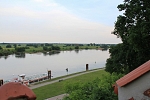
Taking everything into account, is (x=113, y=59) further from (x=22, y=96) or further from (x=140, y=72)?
(x=22, y=96)

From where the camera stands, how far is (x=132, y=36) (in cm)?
1260

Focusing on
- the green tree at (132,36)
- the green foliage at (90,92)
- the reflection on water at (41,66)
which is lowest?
the reflection on water at (41,66)

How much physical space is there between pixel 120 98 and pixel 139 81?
2.40 ft

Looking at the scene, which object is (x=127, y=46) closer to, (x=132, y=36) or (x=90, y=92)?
(x=132, y=36)

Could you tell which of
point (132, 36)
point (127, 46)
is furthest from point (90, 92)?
point (127, 46)

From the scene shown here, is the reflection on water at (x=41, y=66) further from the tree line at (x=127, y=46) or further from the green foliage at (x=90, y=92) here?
the green foliage at (x=90, y=92)

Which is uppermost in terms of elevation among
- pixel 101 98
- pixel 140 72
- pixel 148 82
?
pixel 140 72

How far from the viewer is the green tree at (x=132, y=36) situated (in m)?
12.8

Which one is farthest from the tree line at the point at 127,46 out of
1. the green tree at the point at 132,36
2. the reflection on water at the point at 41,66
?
the reflection on water at the point at 41,66

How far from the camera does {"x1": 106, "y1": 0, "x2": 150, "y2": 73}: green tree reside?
12761mm

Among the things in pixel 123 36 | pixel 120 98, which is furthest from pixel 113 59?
pixel 120 98

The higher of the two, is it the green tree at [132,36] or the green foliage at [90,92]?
the green tree at [132,36]

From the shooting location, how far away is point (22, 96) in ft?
4.29

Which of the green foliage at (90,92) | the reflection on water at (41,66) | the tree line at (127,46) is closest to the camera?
the green foliage at (90,92)
